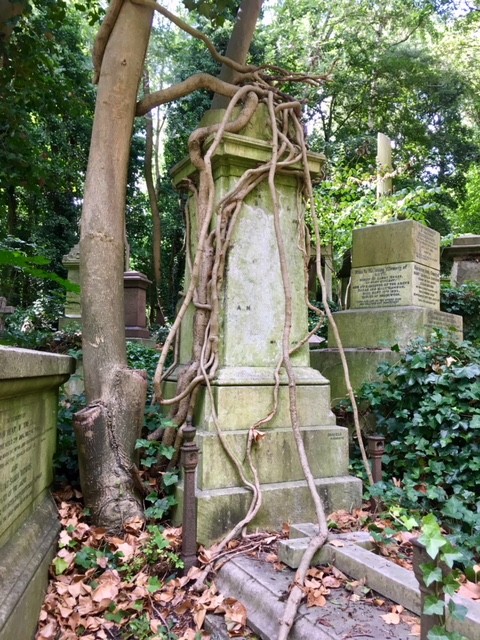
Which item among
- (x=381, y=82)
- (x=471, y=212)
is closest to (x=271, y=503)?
(x=381, y=82)

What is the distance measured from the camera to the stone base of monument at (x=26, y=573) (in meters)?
1.85

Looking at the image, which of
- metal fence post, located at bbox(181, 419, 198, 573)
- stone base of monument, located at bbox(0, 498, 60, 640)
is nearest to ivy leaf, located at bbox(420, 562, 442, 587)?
stone base of monument, located at bbox(0, 498, 60, 640)

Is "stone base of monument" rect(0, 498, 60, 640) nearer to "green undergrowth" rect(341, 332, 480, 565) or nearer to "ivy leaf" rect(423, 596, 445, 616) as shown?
"ivy leaf" rect(423, 596, 445, 616)

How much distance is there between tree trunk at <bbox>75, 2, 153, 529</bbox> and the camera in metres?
2.98

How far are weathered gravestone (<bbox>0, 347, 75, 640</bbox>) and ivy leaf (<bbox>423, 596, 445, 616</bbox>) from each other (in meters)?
1.42

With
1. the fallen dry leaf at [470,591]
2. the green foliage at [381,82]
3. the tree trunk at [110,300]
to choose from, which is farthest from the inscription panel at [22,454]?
the green foliage at [381,82]

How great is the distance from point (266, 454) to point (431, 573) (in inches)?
72.3

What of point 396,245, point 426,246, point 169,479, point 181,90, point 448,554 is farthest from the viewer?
point 426,246

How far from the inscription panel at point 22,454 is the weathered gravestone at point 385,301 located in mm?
2980

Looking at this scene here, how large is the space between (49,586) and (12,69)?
585 cm

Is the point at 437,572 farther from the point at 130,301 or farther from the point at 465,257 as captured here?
the point at 465,257

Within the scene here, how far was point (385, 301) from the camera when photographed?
5.75 meters

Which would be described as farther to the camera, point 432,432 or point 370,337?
point 370,337

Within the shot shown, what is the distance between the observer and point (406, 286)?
5590 millimetres
